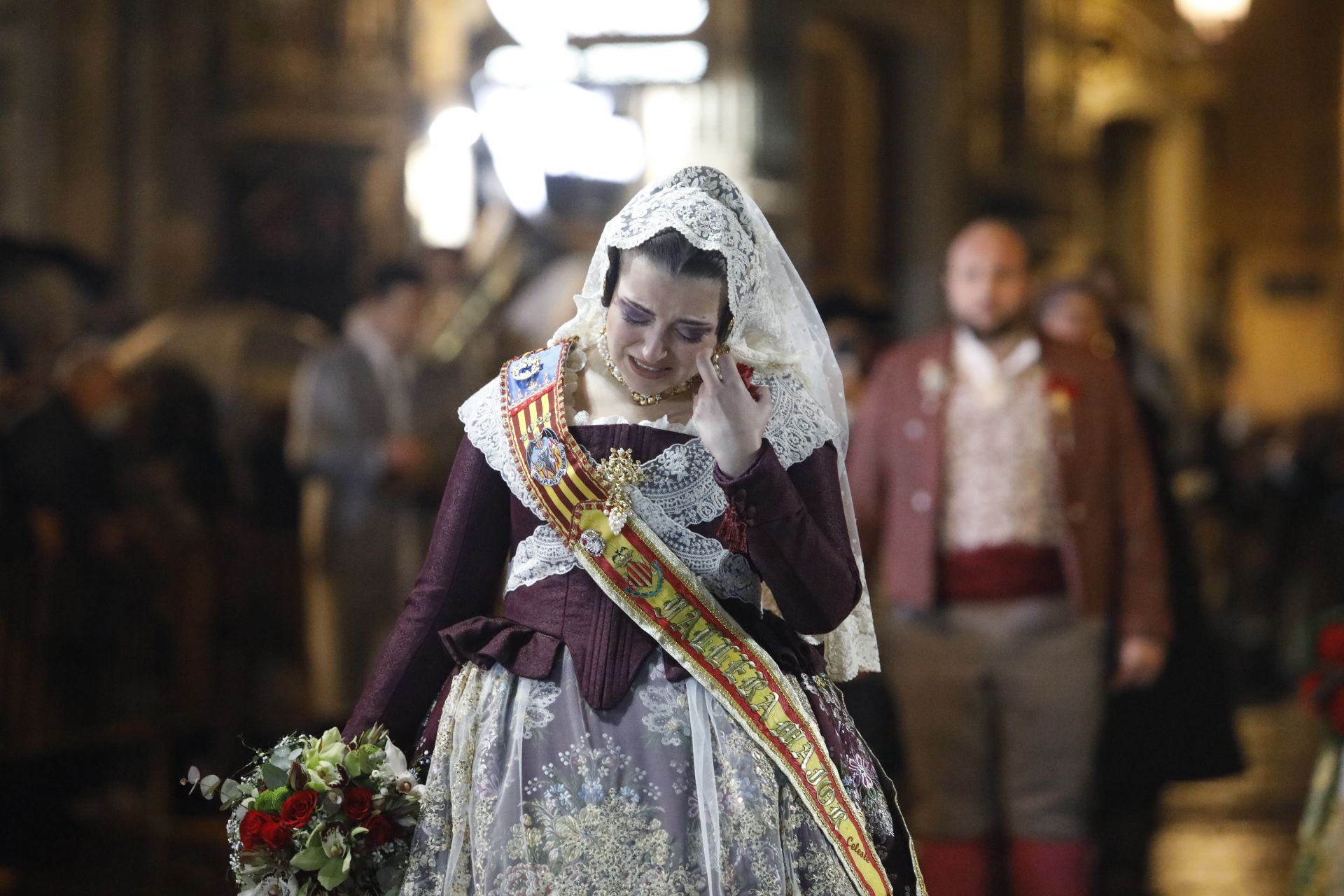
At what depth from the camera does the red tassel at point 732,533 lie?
303 centimetres

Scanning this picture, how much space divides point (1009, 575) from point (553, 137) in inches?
345

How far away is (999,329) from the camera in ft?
18.0

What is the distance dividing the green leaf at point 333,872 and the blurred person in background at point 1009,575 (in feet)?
8.86

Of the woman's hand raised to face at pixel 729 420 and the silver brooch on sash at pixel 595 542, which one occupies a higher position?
the woman's hand raised to face at pixel 729 420

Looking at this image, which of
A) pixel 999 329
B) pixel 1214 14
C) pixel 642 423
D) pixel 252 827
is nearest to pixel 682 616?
pixel 642 423

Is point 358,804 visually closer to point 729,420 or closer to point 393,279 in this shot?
point 729,420

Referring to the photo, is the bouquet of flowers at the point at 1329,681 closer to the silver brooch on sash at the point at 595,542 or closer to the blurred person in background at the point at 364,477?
the silver brooch on sash at the point at 595,542

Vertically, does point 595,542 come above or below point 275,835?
above

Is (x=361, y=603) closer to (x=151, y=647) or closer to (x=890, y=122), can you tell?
(x=151, y=647)

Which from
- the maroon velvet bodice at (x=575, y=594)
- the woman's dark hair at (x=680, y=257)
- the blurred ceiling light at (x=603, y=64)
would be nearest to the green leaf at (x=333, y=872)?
the maroon velvet bodice at (x=575, y=594)

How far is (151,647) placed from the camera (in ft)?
26.8

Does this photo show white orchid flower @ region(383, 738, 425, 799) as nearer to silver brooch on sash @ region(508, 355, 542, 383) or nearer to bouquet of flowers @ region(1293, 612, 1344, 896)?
silver brooch on sash @ region(508, 355, 542, 383)

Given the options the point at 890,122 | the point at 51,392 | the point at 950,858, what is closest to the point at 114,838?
the point at 51,392

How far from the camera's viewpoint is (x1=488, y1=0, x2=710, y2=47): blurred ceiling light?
1346 cm
